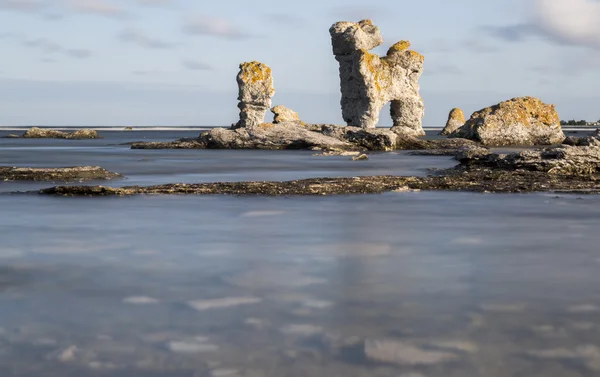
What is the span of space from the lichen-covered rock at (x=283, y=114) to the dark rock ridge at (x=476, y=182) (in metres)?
43.4

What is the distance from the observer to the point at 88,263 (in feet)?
23.0

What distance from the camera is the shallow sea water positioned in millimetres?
4289

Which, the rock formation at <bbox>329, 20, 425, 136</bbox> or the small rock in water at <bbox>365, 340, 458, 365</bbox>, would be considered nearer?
the small rock in water at <bbox>365, 340, 458, 365</bbox>

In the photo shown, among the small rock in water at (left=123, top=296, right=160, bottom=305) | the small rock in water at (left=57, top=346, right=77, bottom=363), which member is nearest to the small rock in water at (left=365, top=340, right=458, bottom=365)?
the small rock in water at (left=57, top=346, right=77, bottom=363)

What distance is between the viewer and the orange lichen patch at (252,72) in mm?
56812

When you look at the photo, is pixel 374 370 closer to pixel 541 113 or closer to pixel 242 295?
pixel 242 295

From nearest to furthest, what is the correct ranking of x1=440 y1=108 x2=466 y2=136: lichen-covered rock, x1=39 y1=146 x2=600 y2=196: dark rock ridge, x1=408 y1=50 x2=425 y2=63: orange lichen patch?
x1=39 y1=146 x2=600 y2=196: dark rock ridge → x1=408 y1=50 x2=425 y2=63: orange lichen patch → x1=440 y1=108 x2=466 y2=136: lichen-covered rock

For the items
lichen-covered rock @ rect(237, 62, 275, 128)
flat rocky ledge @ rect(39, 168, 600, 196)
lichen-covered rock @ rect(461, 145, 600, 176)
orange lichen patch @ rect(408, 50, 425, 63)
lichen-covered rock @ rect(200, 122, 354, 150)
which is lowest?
flat rocky ledge @ rect(39, 168, 600, 196)

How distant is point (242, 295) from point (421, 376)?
78.4 inches

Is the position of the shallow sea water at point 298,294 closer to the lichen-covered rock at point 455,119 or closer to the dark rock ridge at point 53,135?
the dark rock ridge at point 53,135

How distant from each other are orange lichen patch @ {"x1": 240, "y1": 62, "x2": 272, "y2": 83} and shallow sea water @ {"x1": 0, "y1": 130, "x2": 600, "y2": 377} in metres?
46.9

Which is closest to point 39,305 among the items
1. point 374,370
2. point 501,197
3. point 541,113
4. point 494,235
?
point 374,370

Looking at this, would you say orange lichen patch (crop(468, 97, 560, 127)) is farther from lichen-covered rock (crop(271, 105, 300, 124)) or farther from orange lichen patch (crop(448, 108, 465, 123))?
orange lichen patch (crop(448, 108, 465, 123))

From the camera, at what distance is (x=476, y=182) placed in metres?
15.3
